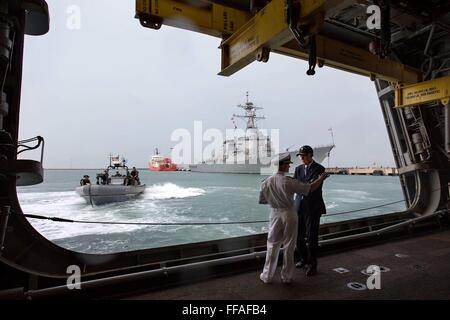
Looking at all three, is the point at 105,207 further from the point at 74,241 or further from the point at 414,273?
the point at 414,273

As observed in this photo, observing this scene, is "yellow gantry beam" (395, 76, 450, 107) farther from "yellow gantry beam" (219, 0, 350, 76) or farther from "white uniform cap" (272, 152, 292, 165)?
"white uniform cap" (272, 152, 292, 165)

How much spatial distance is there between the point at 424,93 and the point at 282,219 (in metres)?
4.47

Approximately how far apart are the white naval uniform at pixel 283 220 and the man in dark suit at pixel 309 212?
0.35 metres

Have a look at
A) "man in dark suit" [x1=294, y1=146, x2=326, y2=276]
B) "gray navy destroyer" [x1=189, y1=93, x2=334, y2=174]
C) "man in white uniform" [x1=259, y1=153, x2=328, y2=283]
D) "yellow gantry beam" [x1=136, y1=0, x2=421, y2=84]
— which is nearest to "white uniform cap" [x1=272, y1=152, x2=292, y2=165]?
"man in white uniform" [x1=259, y1=153, x2=328, y2=283]

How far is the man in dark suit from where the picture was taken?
314cm

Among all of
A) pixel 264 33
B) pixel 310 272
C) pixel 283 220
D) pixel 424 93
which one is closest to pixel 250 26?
pixel 264 33

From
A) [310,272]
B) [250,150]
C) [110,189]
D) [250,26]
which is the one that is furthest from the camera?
[250,150]

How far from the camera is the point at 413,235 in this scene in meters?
4.86

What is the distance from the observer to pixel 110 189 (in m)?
17.9

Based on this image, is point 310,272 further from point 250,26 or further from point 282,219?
point 250,26

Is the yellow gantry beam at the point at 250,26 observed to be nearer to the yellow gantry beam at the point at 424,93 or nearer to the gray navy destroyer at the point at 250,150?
the yellow gantry beam at the point at 424,93

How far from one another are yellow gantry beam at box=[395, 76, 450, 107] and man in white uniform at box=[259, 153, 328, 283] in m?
3.97

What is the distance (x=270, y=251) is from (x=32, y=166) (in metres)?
2.50
